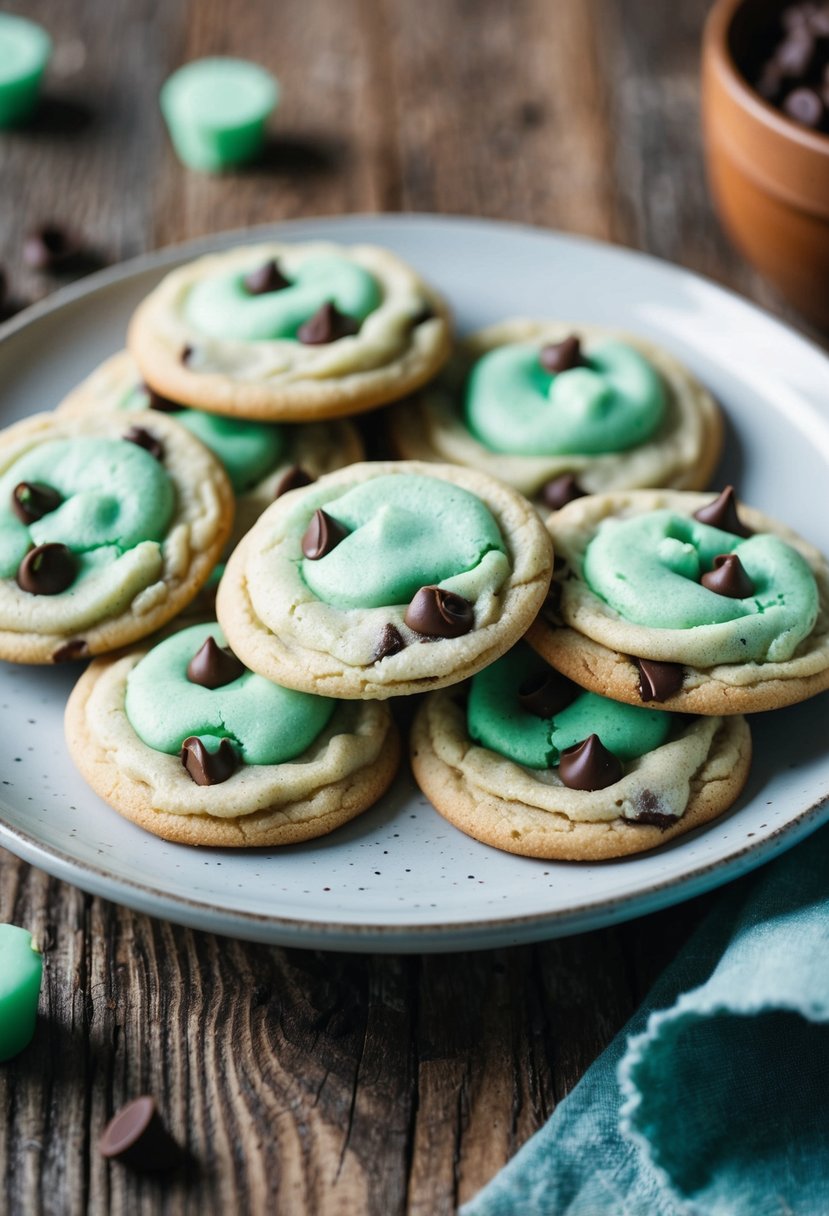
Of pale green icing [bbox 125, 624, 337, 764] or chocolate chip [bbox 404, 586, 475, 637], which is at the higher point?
chocolate chip [bbox 404, 586, 475, 637]

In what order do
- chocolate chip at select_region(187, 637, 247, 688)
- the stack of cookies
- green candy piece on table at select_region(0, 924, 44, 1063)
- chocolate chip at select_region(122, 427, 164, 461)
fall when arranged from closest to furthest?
1. green candy piece on table at select_region(0, 924, 44, 1063)
2. the stack of cookies
3. chocolate chip at select_region(187, 637, 247, 688)
4. chocolate chip at select_region(122, 427, 164, 461)

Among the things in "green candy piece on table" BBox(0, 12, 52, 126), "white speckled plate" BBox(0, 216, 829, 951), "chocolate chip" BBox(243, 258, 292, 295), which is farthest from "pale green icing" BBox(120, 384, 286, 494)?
"green candy piece on table" BBox(0, 12, 52, 126)

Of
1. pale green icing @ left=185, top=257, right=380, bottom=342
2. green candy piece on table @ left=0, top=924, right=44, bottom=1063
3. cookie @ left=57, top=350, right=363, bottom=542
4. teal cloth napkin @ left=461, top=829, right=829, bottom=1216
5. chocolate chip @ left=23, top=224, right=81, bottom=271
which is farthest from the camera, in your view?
chocolate chip @ left=23, top=224, right=81, bottom=271

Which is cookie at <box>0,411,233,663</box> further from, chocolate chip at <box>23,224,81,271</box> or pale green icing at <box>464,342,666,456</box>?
chocolate chip at <box>23,224,81,271</box>

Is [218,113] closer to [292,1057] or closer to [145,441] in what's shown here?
[145,441]

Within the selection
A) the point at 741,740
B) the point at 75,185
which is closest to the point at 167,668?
the point at 741,740

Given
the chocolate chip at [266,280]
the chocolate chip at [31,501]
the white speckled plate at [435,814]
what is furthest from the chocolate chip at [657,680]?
the chocolate chip at [266,280]

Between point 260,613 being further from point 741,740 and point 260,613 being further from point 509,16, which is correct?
point 509,16
